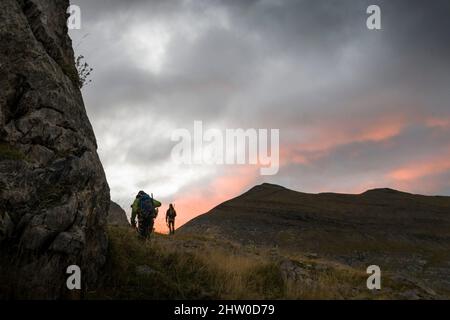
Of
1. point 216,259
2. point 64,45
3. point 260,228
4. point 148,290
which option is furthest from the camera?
point 260,228

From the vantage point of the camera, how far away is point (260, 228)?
2437 inches

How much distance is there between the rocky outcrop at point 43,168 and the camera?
820 centimetres

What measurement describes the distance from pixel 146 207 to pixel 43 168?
6.12 m

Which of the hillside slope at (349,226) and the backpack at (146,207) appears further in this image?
the hillside slope at (349,226)

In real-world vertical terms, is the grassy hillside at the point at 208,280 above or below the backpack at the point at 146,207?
below

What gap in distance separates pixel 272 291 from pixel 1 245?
218 inches

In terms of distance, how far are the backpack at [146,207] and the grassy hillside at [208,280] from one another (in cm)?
270

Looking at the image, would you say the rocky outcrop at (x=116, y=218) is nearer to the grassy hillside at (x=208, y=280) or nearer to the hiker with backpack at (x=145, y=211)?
the hiker with backpack at (x=145, y=211)

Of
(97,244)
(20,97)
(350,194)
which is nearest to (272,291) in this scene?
(97,244)

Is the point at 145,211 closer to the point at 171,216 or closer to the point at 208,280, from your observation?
the point at 208,280

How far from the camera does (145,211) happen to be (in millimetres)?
15344

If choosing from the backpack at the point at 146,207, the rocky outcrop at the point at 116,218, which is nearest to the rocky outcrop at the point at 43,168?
the backpack at the point at 146,207

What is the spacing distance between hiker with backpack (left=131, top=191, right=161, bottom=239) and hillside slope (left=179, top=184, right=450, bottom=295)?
2632 cm
